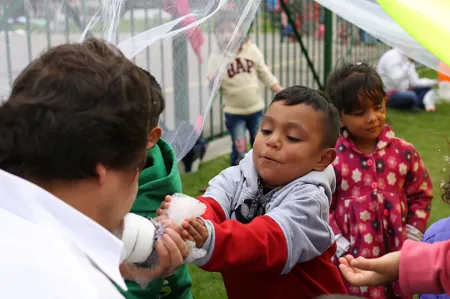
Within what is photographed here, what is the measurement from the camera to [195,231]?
186cm

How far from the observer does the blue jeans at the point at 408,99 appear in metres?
10.8

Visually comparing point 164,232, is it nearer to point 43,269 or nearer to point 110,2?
point 43,269

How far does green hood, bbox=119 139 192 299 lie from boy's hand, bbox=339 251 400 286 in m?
0.59

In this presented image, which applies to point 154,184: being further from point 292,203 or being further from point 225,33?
point 225,33

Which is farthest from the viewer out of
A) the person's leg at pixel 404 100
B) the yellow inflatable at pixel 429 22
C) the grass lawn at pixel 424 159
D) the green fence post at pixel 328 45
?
the person's leg at pixel 404 100

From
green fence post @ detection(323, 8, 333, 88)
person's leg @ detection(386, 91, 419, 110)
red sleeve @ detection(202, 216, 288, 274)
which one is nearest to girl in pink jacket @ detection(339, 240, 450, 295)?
red sleeve @ detection(202, 216, 288, 274)

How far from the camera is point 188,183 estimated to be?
660cm

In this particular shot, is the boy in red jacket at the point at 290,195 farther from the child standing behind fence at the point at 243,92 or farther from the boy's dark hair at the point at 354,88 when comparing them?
the child standing behind fence at the point at 243,92

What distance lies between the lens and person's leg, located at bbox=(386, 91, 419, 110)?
1081 cm

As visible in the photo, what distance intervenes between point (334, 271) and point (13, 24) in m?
1.51

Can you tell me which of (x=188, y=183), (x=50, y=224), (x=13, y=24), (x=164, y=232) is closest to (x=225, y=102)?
(x=188, y=183)

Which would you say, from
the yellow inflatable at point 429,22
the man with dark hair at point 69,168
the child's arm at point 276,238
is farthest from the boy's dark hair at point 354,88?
the man with dark hair at point 69,168

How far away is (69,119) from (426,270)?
1.03 metres

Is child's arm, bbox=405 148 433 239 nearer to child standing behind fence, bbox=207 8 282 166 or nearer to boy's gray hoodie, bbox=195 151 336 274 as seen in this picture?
boy's gray hoodie, bbox=195 151 336 274
